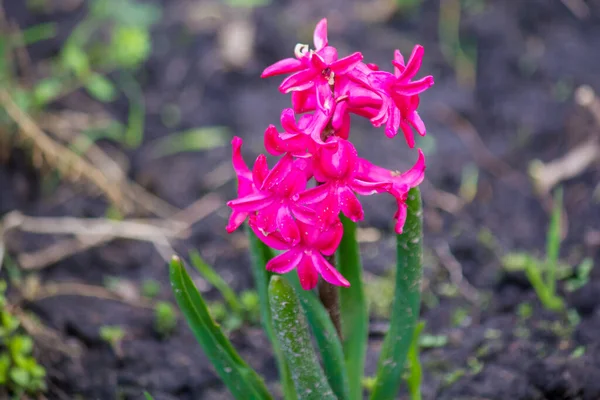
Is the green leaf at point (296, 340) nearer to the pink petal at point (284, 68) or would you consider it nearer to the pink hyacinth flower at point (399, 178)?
the pink hyacinth flower at point (399, 178)

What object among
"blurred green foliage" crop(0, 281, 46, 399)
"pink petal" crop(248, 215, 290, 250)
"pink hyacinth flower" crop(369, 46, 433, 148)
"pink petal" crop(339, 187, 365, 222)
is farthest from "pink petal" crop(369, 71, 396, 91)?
"blurred green foliage" crop(0, 281, 46, 399)

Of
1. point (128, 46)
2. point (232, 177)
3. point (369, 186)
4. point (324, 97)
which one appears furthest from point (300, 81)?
point (128, 46)

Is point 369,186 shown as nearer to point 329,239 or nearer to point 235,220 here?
point 329,239

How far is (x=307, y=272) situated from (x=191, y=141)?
6.75 ft

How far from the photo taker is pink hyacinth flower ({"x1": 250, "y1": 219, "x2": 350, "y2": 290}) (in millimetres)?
1434

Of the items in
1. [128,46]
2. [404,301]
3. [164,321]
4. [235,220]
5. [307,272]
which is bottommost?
[164,321]

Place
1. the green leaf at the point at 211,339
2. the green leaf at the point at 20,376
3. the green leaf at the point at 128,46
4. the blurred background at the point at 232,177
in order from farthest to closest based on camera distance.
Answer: the green leaf at the point at 128,46, the blurred background at the point at 232,177, the green leaf at the point at 20,376, the green leaf at the point at 211,339

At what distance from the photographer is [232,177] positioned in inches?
126

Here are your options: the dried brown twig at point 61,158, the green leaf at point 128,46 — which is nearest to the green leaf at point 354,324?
the dried brown twig at point 61,158

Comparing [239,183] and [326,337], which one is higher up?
[239,183]

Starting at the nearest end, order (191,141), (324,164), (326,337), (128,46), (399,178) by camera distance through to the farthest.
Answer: (324,164) < (399,178) < (326,337) < (128,46) < (191,141)

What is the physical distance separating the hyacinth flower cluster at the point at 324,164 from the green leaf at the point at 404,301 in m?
0.11

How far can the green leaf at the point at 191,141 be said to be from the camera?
3.36 m

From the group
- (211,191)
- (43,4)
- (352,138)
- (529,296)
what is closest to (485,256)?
(529,296)
